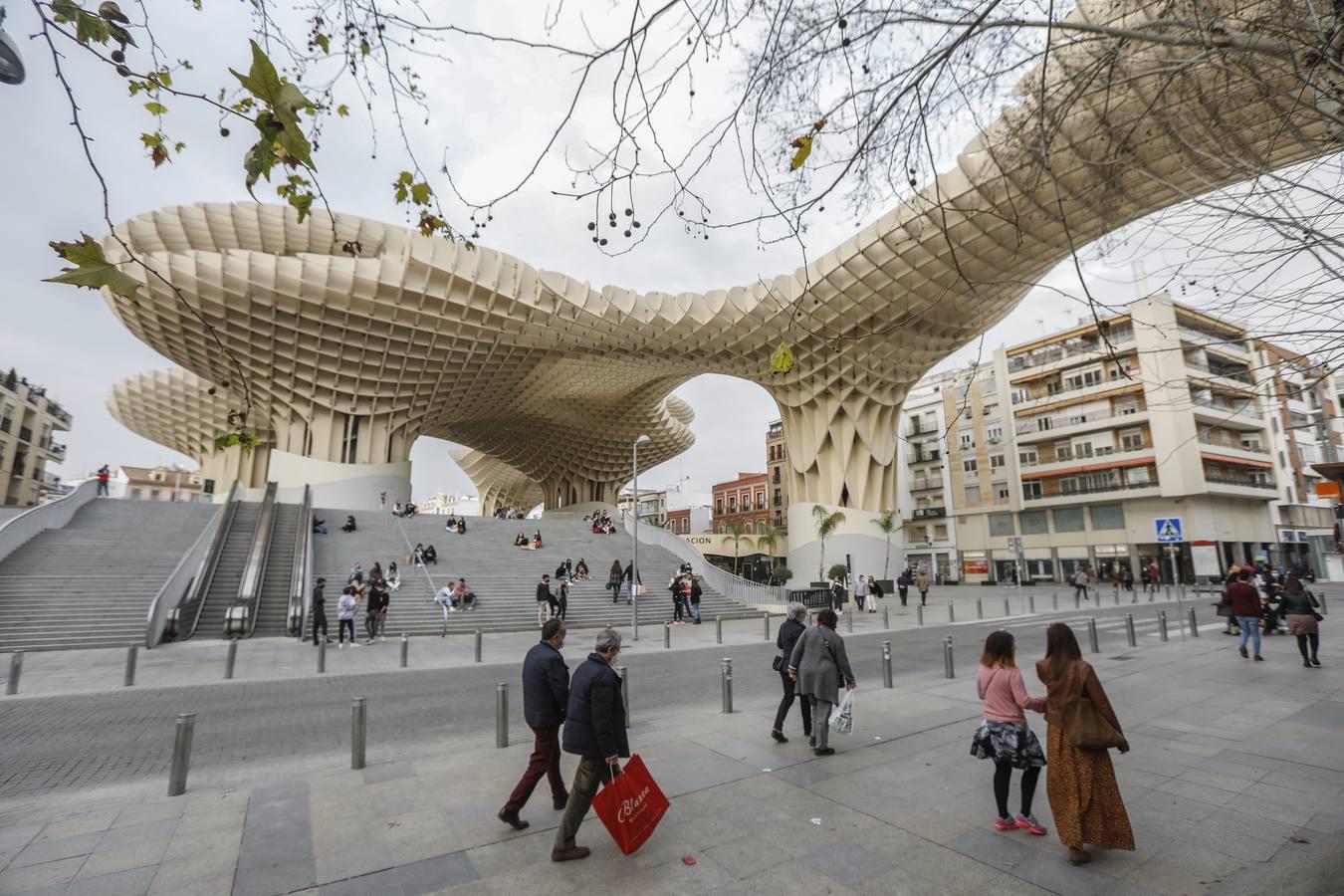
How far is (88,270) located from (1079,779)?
576cm

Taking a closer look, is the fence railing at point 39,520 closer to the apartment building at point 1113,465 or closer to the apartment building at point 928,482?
the apartment building at point 1113,465

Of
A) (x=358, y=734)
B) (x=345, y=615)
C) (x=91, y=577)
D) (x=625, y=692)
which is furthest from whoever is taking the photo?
(x=91, y=577)

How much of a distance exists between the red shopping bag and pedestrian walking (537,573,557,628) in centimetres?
1447

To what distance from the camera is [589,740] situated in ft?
14.0

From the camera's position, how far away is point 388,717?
8.40m

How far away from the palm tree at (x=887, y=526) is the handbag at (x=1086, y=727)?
1318 inches

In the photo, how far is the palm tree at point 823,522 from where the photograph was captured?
110 ft

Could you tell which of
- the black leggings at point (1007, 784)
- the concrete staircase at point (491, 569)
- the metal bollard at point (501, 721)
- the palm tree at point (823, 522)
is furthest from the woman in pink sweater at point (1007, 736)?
the palm tree at point (823, 522)

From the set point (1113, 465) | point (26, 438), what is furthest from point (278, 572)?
point (26, 438)

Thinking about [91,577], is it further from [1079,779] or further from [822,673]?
[1079,779]

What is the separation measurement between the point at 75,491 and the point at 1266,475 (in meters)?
65.1

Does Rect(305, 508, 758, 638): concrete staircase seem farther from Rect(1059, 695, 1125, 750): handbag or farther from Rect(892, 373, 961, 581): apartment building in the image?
Rect(892, 373, 961, 581): apartment building

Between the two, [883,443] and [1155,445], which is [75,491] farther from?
[1155,445]

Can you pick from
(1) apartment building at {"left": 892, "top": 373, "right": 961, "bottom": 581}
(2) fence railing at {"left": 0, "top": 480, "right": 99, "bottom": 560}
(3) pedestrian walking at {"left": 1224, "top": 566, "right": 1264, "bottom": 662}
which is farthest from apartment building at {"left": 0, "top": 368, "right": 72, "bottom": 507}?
(1) apartment building at {"left": 892, "top": 373, "right": 961, "bottom": 581}
